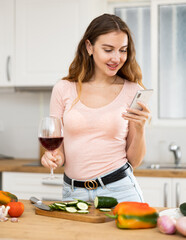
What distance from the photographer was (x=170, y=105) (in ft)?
11.8

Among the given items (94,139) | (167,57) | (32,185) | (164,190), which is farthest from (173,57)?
(94,139)

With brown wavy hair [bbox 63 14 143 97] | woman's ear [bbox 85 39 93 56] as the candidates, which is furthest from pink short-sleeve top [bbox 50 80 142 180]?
woman's ear [bbox 85 39 93 56]

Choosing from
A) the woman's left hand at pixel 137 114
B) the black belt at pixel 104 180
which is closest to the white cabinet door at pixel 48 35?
the black belt at pixel 104 180

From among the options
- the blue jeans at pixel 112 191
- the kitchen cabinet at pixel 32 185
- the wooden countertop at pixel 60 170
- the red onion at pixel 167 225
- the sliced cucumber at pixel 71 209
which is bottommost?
the kitchen cabinet at pixel 32 185

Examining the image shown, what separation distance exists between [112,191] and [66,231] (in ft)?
1.71

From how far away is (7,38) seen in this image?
3.45 m

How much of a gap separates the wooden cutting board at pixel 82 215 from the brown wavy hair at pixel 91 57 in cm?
69

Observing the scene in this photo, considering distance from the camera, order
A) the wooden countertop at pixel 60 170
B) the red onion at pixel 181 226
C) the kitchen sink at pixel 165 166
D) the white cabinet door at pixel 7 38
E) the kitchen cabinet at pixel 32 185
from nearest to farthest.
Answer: the red onion at pixel 181 226, the wooden countertop at pixel 60 170, the kitchen cabinet at pixel 32 185, the kitchen sink at pixel 165 166, the white cabinet door at pixel 7 38

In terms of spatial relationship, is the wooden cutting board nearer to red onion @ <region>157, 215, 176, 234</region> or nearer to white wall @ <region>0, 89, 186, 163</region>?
red onion @ <region>157, 215, 176, 234</region>

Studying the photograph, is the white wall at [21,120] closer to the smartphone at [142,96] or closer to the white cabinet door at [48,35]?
the white cabinet door at [48,35]

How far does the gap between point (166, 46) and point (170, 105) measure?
1.69 feet

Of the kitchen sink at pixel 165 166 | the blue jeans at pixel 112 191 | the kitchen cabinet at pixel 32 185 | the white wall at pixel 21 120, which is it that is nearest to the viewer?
the blue jeans at pixel 112 191

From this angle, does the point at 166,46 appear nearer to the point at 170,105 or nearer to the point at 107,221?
the point at 170,105

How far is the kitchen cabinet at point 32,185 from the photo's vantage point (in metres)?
3.14
